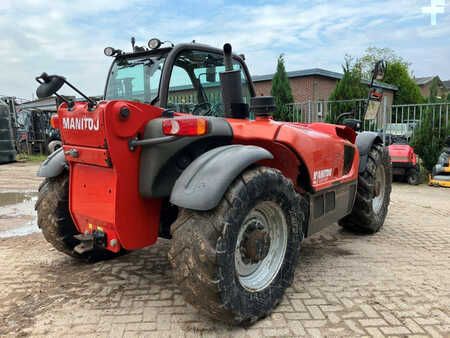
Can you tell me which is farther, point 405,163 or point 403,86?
point 403,86

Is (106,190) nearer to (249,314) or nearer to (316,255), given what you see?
(249,314)

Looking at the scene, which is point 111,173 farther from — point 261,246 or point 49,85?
point 261,246

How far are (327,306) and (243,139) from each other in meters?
1.45

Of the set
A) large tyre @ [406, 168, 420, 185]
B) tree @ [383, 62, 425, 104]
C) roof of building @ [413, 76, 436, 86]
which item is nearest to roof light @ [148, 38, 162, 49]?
large tyre @ [406, 168, 420, 185]

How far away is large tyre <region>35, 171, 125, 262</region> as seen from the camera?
325cm

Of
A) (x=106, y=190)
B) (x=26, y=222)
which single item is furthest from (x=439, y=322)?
(x=26, y=222)

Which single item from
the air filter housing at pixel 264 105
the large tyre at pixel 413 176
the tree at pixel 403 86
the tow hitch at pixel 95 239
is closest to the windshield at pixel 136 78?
the air filter housing at pixel 264 105

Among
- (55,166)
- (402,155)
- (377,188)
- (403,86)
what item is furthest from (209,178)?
(403,86)

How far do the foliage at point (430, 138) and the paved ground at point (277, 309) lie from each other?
6531 mm

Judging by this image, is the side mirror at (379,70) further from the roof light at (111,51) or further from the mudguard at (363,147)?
the roof light at (111,51)

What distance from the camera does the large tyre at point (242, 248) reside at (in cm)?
219

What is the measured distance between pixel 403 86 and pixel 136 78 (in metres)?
38.7

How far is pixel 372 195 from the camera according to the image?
4512 mm

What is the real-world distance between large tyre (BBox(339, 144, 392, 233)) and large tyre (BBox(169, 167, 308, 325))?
1.93 meters
